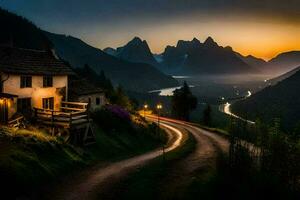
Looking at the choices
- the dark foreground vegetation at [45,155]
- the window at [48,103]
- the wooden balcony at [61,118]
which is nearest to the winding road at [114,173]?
the dark foreground vegetation at [45,155]

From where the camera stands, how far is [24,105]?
4456 centimetres

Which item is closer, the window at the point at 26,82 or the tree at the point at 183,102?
the window at the point at 26,82

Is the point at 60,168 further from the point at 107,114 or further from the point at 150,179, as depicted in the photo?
the point at 107,114

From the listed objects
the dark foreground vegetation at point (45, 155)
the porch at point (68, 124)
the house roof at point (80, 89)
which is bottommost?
the dark foreground vegetation at point (45, 155)

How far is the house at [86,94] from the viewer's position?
5638 cm

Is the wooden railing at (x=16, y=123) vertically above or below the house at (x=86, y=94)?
below

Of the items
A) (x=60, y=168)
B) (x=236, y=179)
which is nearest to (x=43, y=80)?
(x=60, y=168)

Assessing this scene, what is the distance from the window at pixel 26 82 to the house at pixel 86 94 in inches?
437

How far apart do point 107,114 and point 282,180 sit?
33940mm

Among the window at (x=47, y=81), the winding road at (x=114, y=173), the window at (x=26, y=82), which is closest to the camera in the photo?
the winding road at (x=114, y=173)

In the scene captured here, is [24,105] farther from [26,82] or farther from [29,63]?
[29,63]

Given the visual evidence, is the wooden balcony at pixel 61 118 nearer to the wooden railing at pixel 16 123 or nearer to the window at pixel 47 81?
the wooden railing at pixel 16 123

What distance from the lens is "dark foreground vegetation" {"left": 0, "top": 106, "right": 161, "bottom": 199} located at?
79.3 ft

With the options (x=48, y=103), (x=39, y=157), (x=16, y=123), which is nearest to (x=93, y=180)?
(x=39, y=157)
